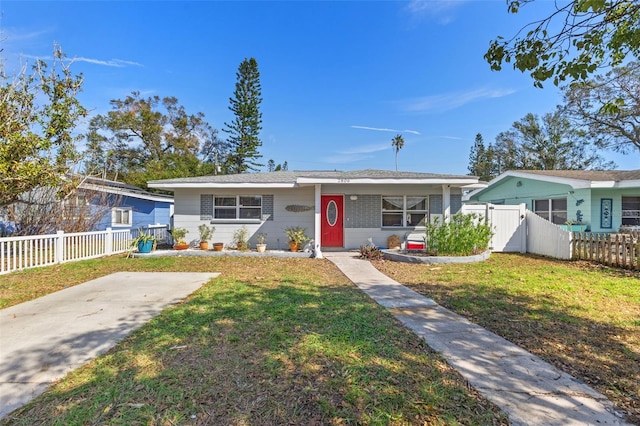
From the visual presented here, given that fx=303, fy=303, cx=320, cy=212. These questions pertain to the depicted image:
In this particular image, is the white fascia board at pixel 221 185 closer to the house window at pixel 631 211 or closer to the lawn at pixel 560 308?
the lawn at pixel 560 308

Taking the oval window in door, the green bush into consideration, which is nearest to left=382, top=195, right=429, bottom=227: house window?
the oval window in door

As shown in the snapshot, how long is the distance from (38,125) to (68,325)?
22.9 ft

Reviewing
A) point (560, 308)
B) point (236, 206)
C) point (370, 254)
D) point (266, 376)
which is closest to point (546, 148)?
point (370, 254)

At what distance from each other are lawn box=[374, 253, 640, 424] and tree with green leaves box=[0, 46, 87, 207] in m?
9.15

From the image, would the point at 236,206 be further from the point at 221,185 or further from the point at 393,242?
the point at 393,242

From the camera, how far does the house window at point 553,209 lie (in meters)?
14.1

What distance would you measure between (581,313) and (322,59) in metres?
15.6

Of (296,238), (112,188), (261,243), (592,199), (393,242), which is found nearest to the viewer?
(296,238)

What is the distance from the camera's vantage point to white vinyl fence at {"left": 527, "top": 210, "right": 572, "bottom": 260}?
9445mm

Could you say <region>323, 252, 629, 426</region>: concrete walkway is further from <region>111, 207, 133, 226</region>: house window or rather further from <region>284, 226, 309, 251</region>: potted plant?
<region>111, 207, 133, 226</region>: house window

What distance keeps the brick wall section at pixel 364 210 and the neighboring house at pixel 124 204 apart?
29.1 ft

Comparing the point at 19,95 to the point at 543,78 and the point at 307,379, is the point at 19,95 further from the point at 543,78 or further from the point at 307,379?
the point at 543,78

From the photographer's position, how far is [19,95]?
778 centimetres

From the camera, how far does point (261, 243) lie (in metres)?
11.1
